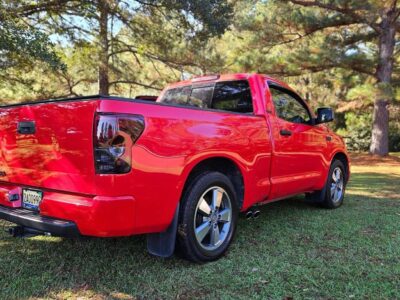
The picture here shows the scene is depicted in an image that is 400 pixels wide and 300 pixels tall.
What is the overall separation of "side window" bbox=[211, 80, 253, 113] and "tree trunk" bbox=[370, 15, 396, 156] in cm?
1110

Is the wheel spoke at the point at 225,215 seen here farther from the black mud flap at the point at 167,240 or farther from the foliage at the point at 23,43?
the foliage at the point at 23,43

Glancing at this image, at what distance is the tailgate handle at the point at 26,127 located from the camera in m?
3.19

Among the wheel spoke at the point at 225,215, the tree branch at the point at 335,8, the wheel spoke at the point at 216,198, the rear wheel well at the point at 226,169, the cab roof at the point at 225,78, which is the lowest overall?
the wheel spoke at the point at 225,215

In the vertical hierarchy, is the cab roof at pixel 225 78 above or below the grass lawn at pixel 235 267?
above

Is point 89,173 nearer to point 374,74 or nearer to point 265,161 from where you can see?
point 265,161

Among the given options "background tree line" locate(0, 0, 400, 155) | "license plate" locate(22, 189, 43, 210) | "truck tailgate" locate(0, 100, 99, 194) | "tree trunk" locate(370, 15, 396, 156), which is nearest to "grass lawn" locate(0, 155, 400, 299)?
"license plate" locate(22, 189, 43, 210)

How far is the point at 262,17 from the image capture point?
15.8 m

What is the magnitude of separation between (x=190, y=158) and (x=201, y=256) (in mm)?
901

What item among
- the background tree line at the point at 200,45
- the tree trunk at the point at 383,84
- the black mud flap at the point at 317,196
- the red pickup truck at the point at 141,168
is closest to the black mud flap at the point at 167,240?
the red pickup truck at the point at 141,168

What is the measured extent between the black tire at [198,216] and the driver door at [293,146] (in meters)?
0.89

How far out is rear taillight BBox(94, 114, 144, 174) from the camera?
2.81m

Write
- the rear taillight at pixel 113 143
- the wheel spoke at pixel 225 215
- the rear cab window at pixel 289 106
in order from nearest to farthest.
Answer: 1. the rear taillight at pixel 113 143
2. the wheel spoke at pixel 225 215
3. the rear cab window at pixel 289 106

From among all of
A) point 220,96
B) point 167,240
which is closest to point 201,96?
point 220,96

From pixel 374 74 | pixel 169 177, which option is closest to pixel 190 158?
pixel 169 177
